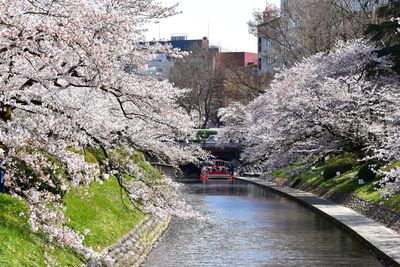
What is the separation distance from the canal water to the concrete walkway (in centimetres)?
36

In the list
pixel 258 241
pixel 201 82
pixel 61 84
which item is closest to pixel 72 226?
pixel 61 84

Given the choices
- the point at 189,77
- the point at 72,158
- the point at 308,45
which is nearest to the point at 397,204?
the point at 72,158

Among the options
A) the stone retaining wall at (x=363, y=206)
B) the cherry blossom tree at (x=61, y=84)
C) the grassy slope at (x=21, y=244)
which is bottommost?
the stone retaining wall at (x=363, y=206)

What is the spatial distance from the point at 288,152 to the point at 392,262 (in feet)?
74.5

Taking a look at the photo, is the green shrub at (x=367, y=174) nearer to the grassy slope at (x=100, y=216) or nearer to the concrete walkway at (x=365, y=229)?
the concrete walkway at (x=365, y=229)

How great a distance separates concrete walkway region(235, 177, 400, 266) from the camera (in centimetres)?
→ 2286

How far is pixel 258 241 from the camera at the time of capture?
2873cm

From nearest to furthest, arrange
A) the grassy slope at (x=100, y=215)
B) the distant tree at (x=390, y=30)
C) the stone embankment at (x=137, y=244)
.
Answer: the grassy slope at (x=100, y=215), the stone embankment at (x=137, y=244), the distant tree at (x=390, y=30)

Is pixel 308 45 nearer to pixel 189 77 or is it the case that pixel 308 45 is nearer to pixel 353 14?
pixel 353 14

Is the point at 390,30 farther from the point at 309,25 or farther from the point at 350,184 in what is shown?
the point at 309,25

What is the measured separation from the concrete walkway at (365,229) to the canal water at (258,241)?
0.36 m

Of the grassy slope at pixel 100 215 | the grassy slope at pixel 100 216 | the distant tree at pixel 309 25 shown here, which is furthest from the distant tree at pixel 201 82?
the grassy slope at pixel 100 216

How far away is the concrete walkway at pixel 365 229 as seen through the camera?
900 inches

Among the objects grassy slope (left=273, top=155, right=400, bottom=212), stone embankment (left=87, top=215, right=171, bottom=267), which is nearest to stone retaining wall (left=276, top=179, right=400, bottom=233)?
grassy slope (left=273, top=155, right=400, bottom=212)
